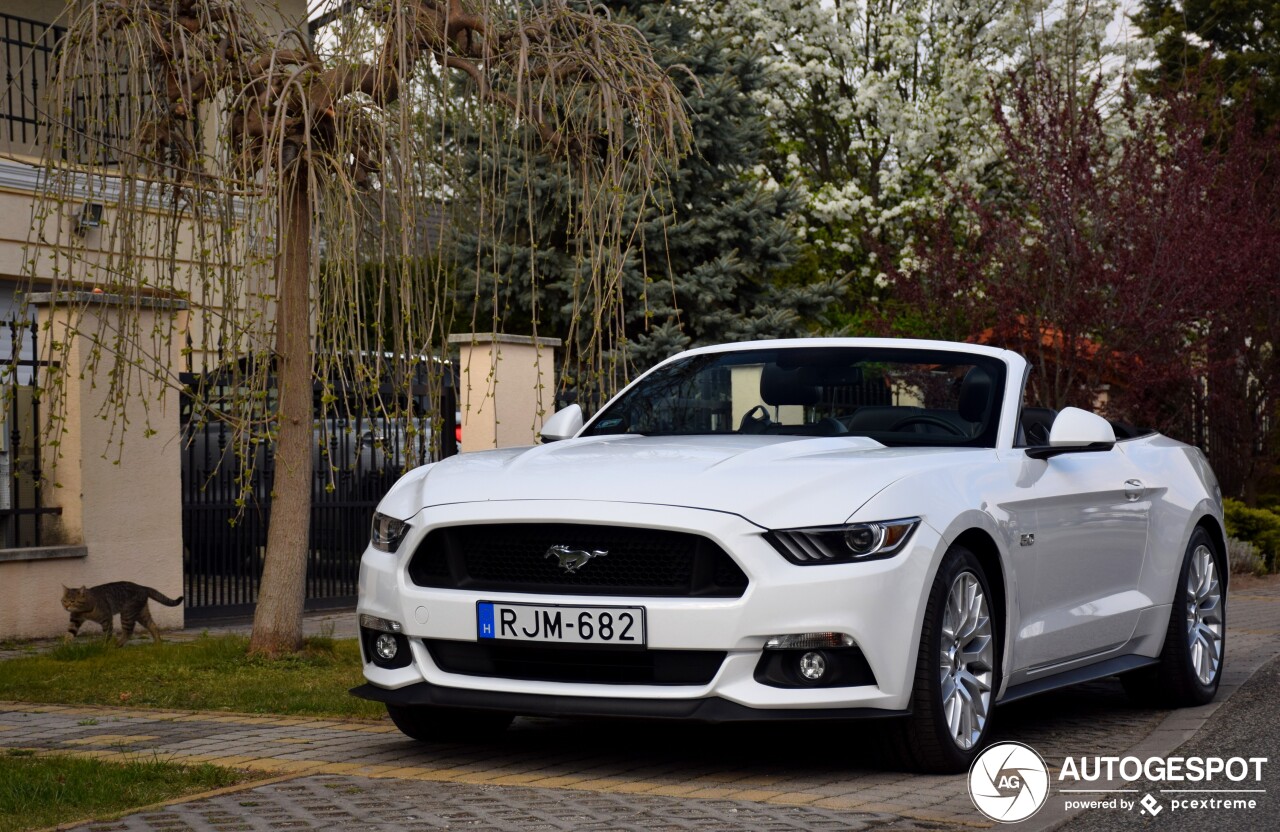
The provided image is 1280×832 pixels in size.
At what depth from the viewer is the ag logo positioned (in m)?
5.31

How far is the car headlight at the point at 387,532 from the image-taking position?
6098 millimetres

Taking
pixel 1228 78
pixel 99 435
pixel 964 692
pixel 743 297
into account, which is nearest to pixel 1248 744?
pixel 964 692

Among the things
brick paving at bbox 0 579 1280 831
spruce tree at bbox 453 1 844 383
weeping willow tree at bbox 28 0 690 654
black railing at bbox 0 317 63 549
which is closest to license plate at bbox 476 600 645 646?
brick paving at bbox 0 579 1280 831

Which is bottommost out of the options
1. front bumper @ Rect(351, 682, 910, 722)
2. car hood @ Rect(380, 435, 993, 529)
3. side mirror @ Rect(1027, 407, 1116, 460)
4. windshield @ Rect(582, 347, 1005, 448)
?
front bumper @ Rect(351, 682, 910, 722)

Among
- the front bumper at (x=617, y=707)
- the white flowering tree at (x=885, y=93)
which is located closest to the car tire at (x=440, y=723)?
the front bumper at (x=617, y=707)

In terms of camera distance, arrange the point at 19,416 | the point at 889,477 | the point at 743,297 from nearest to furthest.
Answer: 1. the point at 889,477
2. the point at 19,416
3. the point at 743,297

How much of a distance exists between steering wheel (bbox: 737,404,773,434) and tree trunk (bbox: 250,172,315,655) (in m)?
3.09

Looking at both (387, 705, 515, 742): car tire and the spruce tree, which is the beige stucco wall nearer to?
(387, 705, 515, 742): car tire

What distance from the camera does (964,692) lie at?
5.98 meters

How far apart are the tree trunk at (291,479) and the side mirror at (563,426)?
2406 mm

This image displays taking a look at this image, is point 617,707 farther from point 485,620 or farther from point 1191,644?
point 1191,644

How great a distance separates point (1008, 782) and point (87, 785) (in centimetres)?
301

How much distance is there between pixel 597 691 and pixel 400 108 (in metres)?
3.05

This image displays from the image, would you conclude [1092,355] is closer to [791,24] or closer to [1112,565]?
[1112,565]
